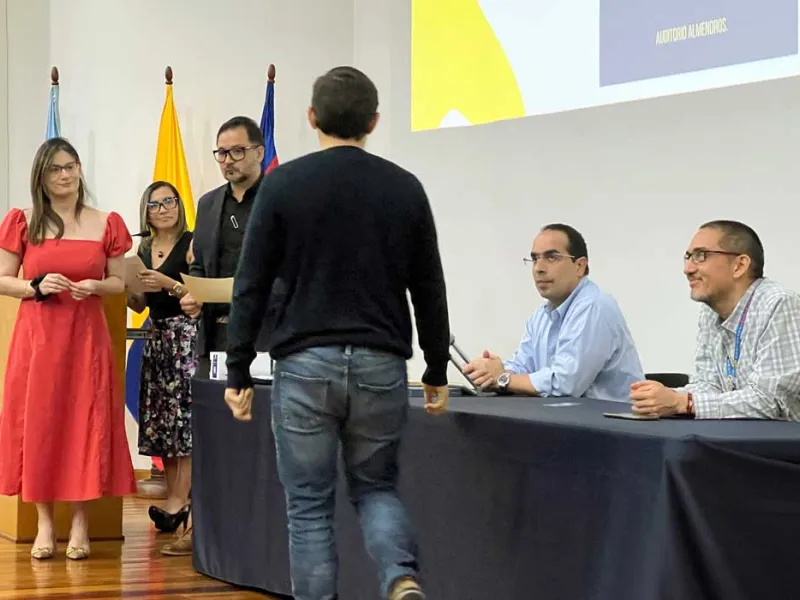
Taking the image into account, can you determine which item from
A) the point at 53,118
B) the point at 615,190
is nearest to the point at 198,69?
the point at 53,118

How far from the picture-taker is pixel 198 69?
6660 mm

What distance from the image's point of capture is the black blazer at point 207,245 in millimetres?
4074

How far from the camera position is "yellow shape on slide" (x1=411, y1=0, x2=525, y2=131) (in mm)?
5047

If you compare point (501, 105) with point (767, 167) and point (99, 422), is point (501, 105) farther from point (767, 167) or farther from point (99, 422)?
point (99, 422)

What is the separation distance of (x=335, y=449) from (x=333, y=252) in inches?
16.3

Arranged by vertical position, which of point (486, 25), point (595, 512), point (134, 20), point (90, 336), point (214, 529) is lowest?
point (214, 529)

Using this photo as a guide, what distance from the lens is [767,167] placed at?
4.20m

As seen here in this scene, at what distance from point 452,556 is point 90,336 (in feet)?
6.75

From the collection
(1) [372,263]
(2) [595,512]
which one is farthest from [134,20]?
(2) [595,512]

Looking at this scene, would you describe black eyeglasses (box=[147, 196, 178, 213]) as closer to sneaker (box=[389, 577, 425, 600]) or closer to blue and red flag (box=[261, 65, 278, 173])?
blue and red flag (box=[261, 65, 278, 173])

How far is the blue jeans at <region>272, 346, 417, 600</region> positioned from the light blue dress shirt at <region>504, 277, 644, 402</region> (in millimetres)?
830

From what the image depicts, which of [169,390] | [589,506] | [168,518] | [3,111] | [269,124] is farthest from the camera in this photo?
[3,111]

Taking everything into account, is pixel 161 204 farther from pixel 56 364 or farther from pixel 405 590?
pixel 405 590

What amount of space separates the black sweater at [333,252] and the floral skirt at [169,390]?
2310mm
